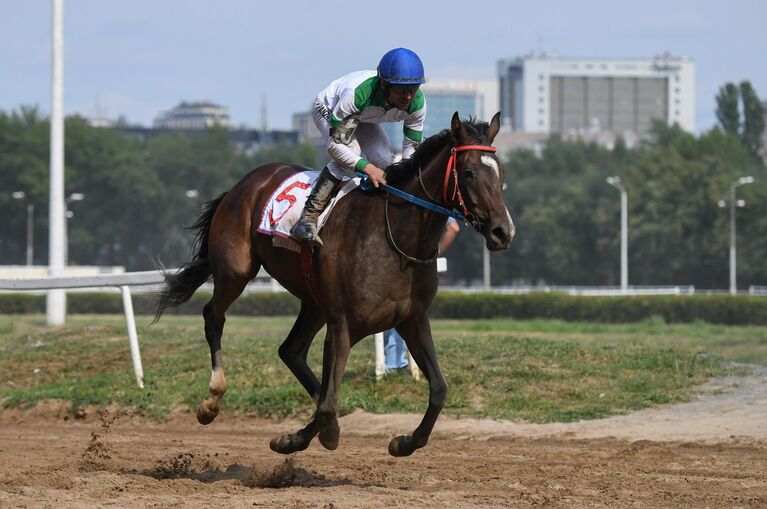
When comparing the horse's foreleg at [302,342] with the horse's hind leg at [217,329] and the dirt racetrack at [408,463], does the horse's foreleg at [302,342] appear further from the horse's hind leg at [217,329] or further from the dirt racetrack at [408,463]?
the dirt racetrack at [408,463]

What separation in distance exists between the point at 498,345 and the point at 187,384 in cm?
373

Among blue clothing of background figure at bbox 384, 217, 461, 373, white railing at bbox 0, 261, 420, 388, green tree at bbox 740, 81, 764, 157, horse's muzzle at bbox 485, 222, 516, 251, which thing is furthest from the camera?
green tree at bbox 740, 81, 764, 157

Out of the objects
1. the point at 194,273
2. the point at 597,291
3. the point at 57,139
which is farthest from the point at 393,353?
the point at 597,291

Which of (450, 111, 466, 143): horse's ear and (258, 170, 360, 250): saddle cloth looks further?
(258, 170, 360, 250): saddle cloth

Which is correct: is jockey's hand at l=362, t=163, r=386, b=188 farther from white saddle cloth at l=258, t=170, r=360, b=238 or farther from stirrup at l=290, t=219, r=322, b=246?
stirrup at l=290, t=219, r=322, b=246

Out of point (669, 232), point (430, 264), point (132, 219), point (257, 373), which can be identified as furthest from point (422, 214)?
point (132, 219)

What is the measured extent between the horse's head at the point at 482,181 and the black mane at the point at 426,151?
0.01m

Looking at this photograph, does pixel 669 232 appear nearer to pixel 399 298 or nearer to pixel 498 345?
pixel 498 345

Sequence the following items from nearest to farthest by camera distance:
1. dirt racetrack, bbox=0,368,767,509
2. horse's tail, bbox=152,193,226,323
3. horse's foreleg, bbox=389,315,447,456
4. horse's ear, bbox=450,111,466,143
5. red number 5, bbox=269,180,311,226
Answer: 1. dirt racetrack, bbox=0,368,767,509
2. horse's ear, bbox=450,111,466,143
3. horse's foreleg, bbox=389,315,447,456
4. red number 5, bbox=269,180,311,226
5. horse's tail, bbox=152,193,226,323

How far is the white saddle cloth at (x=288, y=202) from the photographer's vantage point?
866 centimetres

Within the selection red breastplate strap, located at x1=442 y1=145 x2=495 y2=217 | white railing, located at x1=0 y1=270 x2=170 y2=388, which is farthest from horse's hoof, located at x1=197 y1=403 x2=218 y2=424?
white railing, located at x1=0 y1=270 x2=170 y2=388

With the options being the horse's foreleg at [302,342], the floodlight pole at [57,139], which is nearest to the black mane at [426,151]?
the horse's foreleg at [302,342]

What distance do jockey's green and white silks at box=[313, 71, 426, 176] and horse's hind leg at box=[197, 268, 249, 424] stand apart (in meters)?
1.52

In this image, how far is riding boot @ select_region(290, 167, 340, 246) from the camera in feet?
27.8
